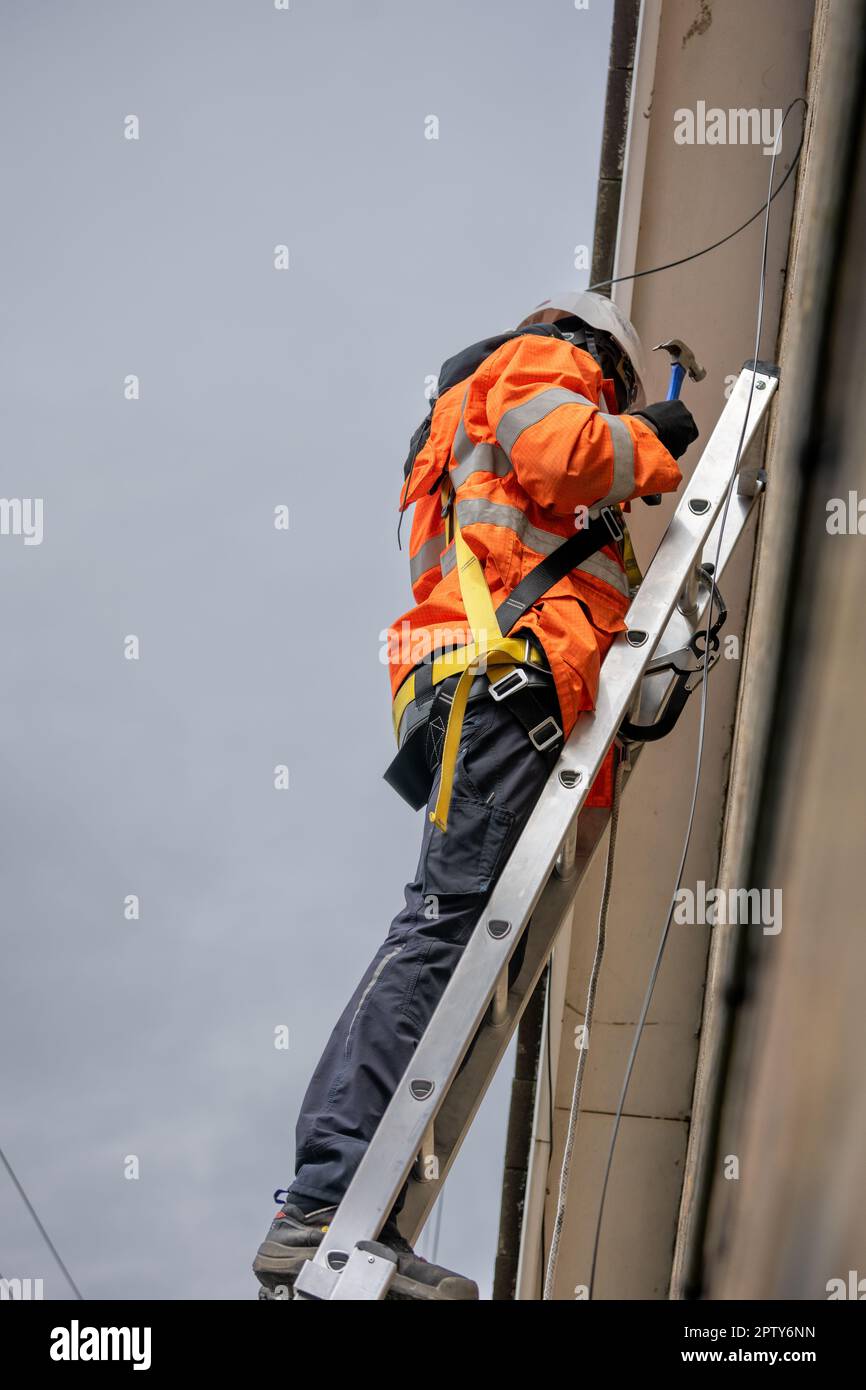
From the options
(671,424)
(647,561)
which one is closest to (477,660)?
(671,424)

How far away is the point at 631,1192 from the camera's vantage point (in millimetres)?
5660

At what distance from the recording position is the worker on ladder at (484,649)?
9.34 ft

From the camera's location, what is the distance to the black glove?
339cm

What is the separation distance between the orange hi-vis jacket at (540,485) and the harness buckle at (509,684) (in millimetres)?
72

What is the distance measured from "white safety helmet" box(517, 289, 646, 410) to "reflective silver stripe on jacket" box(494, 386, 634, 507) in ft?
1.90

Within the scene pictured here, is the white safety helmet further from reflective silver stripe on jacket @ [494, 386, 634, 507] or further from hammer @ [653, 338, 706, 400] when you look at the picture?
reflective silver stripe on jacket @ [494, 386, 634, 507]

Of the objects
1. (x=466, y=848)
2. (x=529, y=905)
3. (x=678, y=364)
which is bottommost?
(x=529, y=905)

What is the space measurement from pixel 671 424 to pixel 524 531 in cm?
47

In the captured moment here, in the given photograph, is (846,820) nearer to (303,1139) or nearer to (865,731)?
(865,731)

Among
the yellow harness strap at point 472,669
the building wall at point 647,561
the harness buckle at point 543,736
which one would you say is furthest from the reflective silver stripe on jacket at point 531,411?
the building wall at point 647,561

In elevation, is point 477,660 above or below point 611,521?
below

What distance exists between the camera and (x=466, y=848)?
3041mm

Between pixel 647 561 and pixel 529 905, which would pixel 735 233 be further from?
pixel 529 905

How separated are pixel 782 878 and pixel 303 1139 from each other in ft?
6.16
